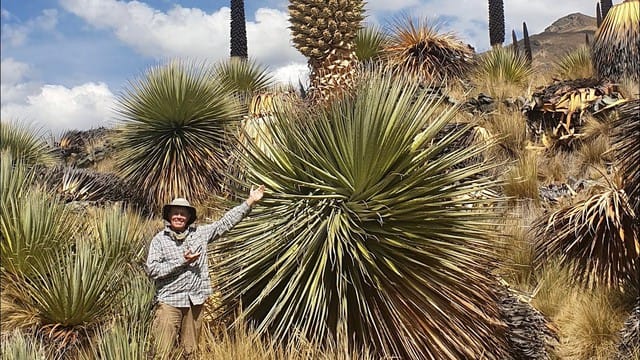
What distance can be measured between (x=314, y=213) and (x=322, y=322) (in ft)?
2.92

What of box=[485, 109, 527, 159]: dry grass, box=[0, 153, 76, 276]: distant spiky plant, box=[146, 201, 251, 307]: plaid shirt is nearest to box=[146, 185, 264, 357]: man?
box=[146, 201, 251, 307]: plaid shirt

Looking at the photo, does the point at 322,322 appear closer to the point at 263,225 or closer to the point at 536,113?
the point at 263,225

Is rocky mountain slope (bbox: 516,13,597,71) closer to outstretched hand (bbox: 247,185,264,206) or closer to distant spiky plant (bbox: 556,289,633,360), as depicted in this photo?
distant spiky plant (bbox: 556,289,633,360)

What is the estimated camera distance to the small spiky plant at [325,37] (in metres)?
8.04

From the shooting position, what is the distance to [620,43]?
1223 cm

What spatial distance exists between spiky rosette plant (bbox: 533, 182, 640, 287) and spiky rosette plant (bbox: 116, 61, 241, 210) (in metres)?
7.03

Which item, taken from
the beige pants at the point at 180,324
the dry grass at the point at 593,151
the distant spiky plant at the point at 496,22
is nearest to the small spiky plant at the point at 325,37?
the beige pants at the point at 180,324

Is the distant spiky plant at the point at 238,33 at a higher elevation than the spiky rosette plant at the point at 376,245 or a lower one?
higher

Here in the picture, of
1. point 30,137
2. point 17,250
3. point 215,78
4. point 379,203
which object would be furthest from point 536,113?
point 30,137

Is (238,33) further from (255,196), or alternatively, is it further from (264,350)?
(264,350)

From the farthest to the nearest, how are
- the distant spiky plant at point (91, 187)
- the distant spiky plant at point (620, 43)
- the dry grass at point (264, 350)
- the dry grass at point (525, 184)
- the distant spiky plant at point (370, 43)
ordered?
1. the distant spiky plant at point (370, 43)
2. the distant spiky plant at point (91, 187)
3. the distant spiky plant at point (620, 43)
4. the dry grass at point (525, 184)
5. the dry grass at point (264, 350)

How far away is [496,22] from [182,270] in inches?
704

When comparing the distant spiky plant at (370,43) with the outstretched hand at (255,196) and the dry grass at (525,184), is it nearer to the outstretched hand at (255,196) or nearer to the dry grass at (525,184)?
the dry grass at (525,184)

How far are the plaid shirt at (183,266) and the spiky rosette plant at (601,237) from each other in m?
3.14
